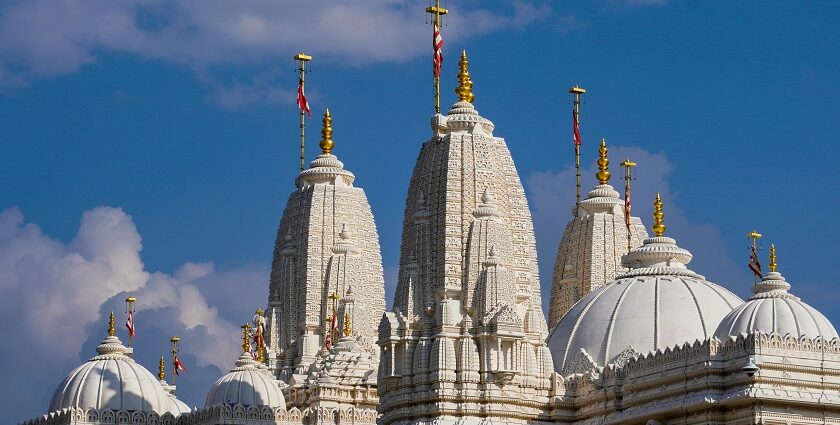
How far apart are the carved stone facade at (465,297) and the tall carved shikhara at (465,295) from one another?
3 cm

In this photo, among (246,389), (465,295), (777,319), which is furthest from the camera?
(246,389)

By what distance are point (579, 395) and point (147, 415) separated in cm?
1721

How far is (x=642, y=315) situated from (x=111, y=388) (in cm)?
2001

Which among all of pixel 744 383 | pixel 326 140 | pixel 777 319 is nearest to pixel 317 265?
pixel 326 140

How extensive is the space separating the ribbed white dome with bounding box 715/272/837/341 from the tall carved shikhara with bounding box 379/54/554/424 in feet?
24.8

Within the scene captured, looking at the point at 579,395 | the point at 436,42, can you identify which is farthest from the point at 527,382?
the point at 436,42

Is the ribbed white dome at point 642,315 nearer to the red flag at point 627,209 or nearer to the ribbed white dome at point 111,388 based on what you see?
the red flag at point 627,209

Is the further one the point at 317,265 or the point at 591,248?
the point at 317,265

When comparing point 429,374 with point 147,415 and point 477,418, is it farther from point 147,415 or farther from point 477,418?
point 147,415

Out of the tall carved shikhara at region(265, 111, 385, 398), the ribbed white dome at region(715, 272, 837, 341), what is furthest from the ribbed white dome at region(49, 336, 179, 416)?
the ribbed white dome at region(715, 272, 837, 341)

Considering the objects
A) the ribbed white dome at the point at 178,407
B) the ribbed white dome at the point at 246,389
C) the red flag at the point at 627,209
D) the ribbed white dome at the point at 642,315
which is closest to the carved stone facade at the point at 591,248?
the red flag at the point at 627,209

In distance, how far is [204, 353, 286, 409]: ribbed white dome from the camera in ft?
235

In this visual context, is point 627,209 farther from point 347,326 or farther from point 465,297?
point 465,297

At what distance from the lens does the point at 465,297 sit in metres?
67.2
